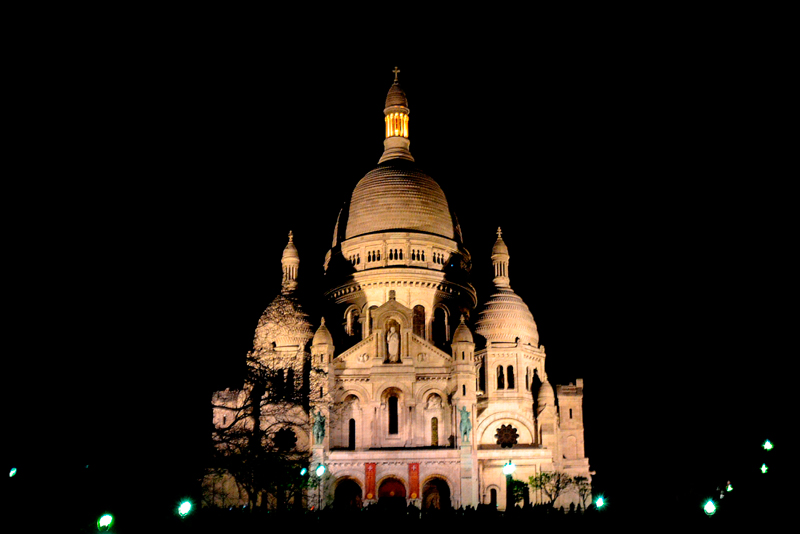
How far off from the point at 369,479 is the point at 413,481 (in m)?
2.56

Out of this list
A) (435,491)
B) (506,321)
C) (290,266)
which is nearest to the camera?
(435,491)

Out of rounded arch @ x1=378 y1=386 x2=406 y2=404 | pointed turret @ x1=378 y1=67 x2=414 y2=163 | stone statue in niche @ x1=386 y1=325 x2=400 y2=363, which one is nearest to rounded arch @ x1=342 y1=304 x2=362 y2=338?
stone statue in niche @ x1=386 y1=325 x2=400 y2=363

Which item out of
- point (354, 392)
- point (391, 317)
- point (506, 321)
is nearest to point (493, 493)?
point (354, 392)

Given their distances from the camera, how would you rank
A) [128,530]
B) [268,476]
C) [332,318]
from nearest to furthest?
[128,530] → [268,476] → [332,318]

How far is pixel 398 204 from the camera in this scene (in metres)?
82.6

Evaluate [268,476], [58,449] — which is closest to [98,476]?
[58,449]

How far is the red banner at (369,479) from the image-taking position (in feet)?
215

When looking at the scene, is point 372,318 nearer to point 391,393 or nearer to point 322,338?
point 322,338

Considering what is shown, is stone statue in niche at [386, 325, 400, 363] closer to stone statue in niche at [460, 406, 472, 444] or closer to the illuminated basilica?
the illuminated basilica

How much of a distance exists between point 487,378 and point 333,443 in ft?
38.1

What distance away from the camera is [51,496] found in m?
35.1

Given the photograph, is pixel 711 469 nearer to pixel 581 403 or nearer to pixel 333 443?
pixel 581 403

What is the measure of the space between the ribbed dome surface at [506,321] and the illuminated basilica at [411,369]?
9cm

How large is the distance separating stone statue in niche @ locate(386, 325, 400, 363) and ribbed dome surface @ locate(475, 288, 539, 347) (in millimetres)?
8062
